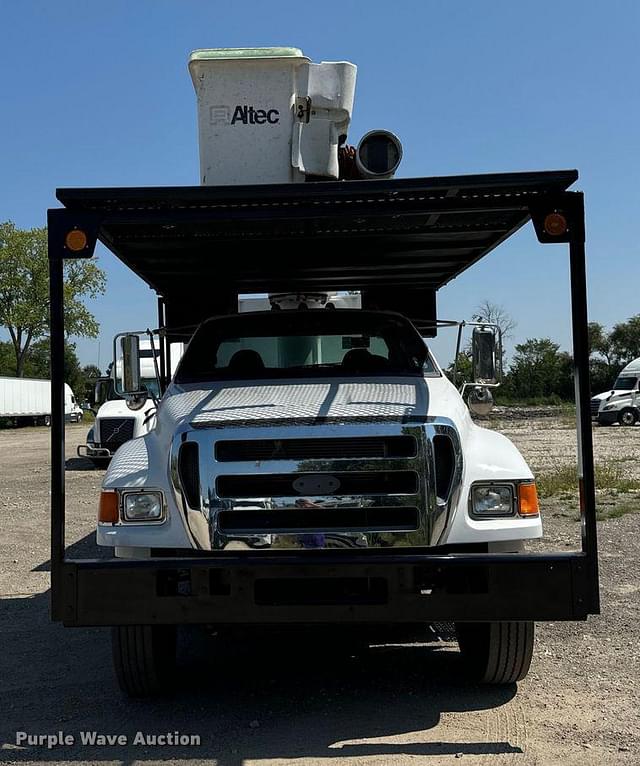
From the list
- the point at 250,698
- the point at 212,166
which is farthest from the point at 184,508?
the point at 212,166

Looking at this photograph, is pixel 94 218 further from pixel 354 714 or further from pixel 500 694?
pixel 500 694

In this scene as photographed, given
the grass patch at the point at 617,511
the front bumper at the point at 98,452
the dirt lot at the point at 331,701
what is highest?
the front bumper at the point at 98,452

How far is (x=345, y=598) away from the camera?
4461mm

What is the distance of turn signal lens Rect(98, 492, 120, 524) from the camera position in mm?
4703

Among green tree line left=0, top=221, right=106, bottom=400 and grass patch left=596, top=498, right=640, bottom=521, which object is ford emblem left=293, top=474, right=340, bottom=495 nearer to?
grass patch left=596, top=498, right=640, bottom=521

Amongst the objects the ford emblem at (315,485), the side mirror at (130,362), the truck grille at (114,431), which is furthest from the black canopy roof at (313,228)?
the truck grille at (114,431)

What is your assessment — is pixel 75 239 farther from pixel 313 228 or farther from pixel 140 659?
pixel 140 659

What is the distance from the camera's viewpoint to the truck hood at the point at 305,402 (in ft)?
15.6

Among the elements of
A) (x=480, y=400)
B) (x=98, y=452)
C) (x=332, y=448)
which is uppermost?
(x=480, y=400)

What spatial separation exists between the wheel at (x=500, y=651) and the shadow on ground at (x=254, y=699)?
0.37 feet

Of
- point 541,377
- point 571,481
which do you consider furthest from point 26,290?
point 571,481

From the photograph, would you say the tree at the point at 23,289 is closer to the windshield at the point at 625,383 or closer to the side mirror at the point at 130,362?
the windshield at the point at 625,383

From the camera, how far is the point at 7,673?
18.6 ft

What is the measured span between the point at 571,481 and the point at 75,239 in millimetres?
11570
